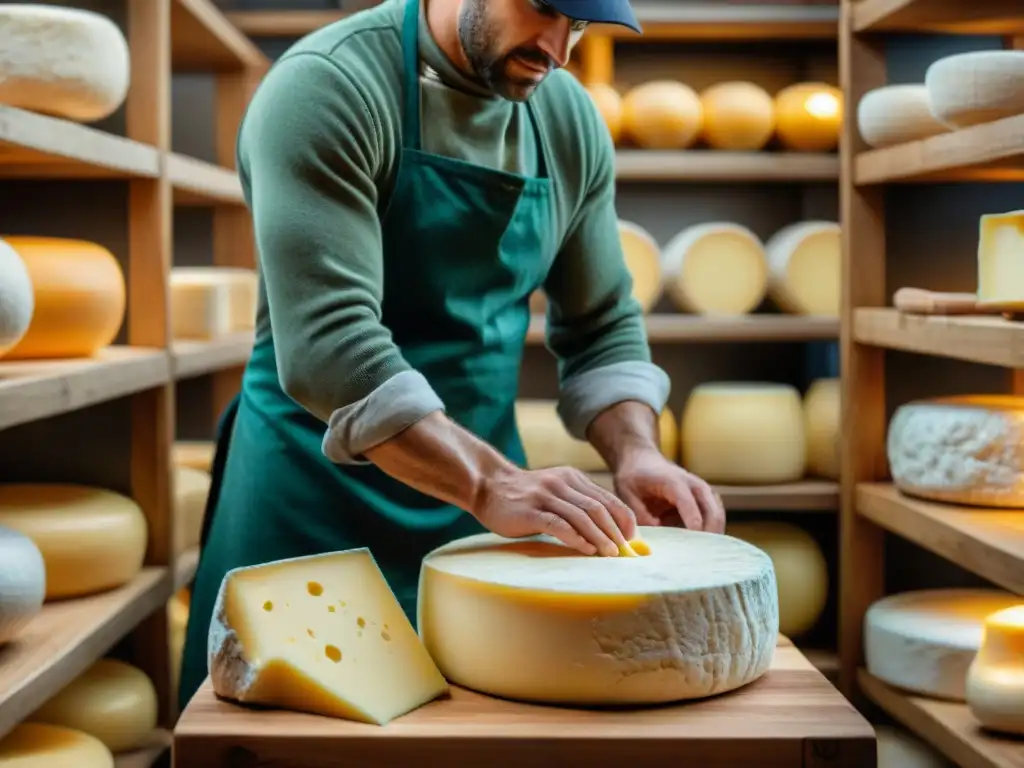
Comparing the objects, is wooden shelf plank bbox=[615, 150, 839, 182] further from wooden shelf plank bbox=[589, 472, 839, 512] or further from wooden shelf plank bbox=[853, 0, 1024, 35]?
wooden shelf plank bbox=[589, 472, 839, 512]

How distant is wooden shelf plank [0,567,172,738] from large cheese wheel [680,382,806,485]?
4.55ft

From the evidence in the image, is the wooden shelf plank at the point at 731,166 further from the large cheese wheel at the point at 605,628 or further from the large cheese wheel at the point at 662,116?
the large cheese wheel at the point at 605,628

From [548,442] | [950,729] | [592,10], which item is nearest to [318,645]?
[592,10]

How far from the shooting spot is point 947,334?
2264 millimetres

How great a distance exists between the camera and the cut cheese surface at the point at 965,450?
2.38m

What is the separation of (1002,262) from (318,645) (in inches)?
56.1

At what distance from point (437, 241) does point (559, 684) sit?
2.17ft

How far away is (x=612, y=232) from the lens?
73.5 inches

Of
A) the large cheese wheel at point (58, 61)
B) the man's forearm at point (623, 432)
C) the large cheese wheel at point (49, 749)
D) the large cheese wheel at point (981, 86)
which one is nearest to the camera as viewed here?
the man's forearm at point (623, 432)

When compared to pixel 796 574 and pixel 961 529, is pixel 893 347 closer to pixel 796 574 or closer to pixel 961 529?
pixel 961 529

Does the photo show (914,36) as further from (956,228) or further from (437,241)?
(437,241)

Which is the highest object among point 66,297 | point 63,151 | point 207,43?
point 207,43

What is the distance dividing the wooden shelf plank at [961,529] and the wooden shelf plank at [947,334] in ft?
0.90

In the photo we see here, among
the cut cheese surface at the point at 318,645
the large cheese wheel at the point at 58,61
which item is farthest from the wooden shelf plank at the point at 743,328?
the cut cheese surface at the point at 318,645
